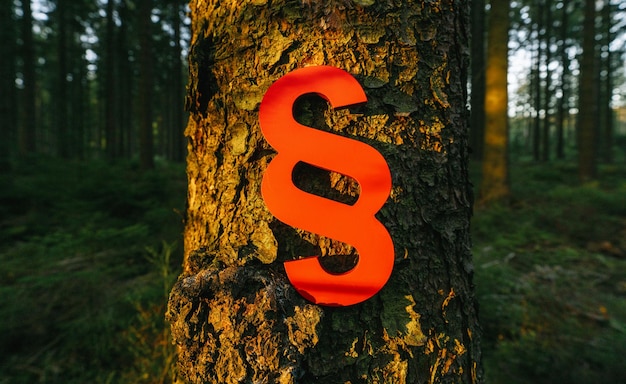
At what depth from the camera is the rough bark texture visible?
0.77 metres

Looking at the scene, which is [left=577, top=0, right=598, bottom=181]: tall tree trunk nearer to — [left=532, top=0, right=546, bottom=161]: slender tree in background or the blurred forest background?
the blurred forest background

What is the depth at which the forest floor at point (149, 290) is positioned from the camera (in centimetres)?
214

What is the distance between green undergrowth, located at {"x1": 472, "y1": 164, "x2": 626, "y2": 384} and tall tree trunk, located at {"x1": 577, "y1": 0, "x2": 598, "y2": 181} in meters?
2.53

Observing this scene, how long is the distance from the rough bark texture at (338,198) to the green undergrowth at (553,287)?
1.59m

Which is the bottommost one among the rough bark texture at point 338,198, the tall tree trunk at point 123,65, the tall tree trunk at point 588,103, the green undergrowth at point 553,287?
the green undergrowth at point 553,287

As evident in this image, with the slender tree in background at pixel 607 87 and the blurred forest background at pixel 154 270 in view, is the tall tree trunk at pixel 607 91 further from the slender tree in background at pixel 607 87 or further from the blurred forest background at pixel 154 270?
the blurred forest background at pixel 154 270

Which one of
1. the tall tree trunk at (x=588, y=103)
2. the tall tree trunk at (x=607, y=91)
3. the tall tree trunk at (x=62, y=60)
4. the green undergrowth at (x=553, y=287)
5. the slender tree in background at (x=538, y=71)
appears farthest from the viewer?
the slender tree in background at (x=538, y=71)

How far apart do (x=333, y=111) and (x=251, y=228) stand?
14.5 inches

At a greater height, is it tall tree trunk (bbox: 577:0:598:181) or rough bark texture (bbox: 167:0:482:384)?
tall tree trunk (bbox: 577:0:598:181)

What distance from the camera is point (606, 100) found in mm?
17594

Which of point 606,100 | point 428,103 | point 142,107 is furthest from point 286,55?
point 606,100

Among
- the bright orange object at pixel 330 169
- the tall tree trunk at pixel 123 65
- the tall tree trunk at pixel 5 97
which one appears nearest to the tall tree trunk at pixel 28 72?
the tall tree trunk at pixel 5 97

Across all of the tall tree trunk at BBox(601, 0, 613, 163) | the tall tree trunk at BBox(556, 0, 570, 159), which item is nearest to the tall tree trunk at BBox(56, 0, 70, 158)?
the tall tree trunk at BBox(556, 0, 570, 159)

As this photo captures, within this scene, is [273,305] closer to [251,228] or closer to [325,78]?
[251,228]
